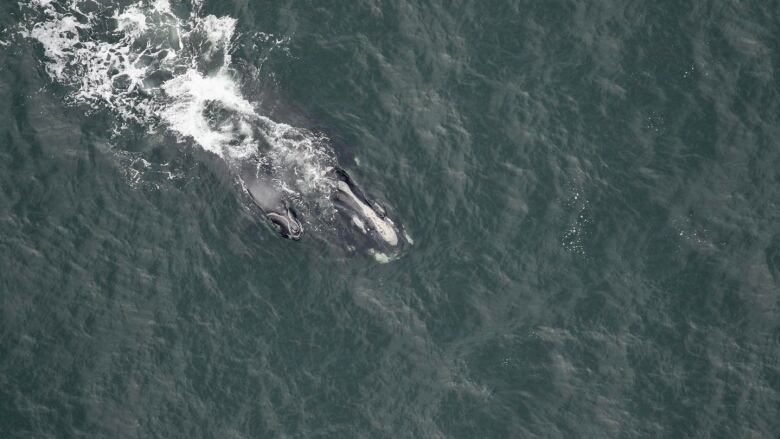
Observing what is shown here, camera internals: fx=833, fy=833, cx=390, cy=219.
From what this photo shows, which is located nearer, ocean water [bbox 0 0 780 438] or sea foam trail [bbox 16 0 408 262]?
ocean water [bbox 0 0 780 438]

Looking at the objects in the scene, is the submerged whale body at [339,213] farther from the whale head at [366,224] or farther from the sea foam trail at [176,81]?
the sea foam trail at [176,81]

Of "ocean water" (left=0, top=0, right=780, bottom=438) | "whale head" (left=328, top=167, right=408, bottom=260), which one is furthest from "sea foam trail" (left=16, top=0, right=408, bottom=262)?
"whale head" (left=328, top=167, right=408, bottom=260)

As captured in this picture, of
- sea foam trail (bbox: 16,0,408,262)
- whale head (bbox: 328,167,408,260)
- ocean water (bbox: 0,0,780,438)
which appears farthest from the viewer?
sea foam trail (bbox: 16,0,408,262)

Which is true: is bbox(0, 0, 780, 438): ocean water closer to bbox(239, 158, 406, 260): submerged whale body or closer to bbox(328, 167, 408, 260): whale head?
bbox(239, 158, 406, 260): submerged whale body

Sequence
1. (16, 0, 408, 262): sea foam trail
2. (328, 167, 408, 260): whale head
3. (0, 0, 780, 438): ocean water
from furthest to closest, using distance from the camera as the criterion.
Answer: (16, 0, 408, 262): sea foam trail
(328, 167, 408, 260): whale head
(0, 0, 780, 438): ocean water

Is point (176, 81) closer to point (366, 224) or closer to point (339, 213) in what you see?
point (339, 213)

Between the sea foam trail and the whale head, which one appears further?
the sea foam trail

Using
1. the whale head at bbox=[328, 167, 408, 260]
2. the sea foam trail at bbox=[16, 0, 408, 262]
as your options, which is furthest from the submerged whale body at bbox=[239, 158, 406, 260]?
the sea foam trail at bbox=[16, 0, 408, 262]

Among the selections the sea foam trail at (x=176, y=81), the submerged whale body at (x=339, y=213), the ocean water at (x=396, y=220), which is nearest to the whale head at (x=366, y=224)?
the submerged whale body at (x=339, y=213)
